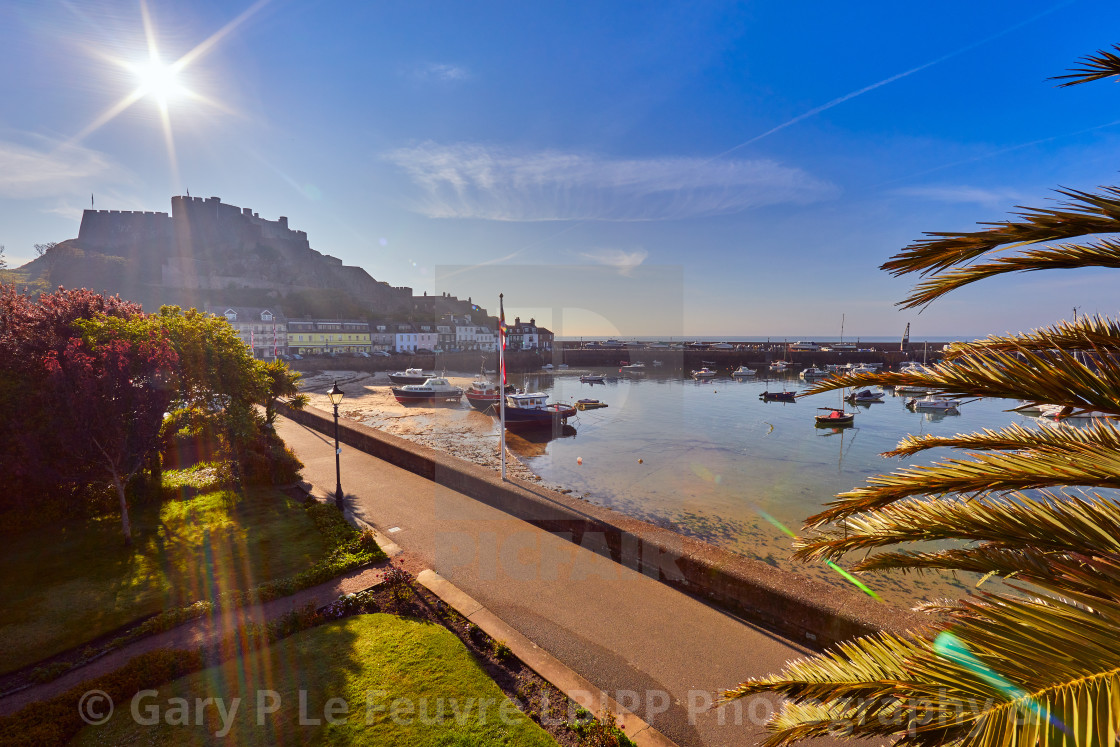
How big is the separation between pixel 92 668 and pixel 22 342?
9265 mm

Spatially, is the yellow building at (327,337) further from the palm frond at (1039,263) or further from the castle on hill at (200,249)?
the palm frond at (1039,263)

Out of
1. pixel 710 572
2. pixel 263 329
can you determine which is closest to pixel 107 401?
pixel 710 572

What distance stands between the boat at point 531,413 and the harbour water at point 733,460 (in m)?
1.79

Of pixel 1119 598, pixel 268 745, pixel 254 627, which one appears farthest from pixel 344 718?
pixel 1119 598

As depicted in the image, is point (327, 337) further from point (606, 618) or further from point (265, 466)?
point (606, 618)

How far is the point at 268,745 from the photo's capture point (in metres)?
5.33

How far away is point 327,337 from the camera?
8994 centimetres

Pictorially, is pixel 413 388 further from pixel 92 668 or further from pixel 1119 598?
pixel 1119 598

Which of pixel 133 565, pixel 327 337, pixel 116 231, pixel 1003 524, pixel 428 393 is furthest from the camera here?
pixel 116 231

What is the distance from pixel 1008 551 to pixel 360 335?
330 ft

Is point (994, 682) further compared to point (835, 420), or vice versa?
point (835, 420)

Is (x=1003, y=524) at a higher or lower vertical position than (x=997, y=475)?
lower

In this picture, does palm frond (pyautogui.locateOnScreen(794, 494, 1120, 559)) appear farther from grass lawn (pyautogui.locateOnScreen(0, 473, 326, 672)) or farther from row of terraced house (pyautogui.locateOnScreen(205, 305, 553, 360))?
row of terraced house (pyautogui.locateOnScreen(205, 305, 553, 360))

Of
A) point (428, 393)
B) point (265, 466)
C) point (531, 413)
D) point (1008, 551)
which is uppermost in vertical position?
point (1008, 551)
